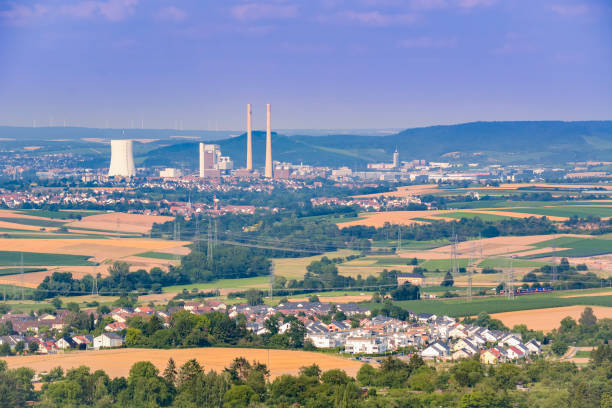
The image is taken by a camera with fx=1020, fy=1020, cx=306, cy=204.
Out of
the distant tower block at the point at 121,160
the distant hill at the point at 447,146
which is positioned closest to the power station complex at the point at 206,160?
the distant tower block at the point at 121,160

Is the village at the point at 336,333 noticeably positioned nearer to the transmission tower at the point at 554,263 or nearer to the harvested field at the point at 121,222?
the transmission tower at the point at 554,263

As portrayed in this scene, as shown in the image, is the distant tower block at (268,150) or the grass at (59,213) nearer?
the grass at (59,213)

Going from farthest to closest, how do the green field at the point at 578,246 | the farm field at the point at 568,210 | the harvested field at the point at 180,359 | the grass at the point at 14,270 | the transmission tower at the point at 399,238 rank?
the farm field at the point at 568,210, the transmission tower at the point at 399,238, the green field at the point at 578,246, the grass at the point at 14,270, the harvested field at the point at 180,359

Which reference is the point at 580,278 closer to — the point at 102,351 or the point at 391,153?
the point at 102,351

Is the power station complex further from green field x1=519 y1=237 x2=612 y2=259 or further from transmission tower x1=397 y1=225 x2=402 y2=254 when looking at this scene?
green field x1=519 y1=237 x2=612 y2=259

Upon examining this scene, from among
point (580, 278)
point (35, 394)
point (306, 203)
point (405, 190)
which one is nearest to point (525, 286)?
point (580, 278)

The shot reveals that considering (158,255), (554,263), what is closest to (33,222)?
(158,255)

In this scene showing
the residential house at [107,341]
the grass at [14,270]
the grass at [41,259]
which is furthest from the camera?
the grass at [41,259]
